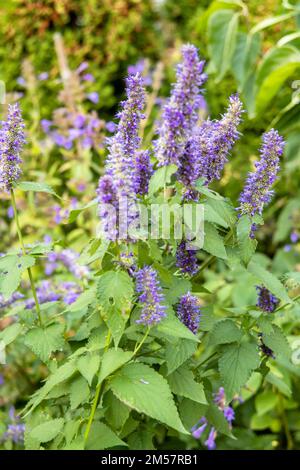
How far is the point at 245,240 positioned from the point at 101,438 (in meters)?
0.59

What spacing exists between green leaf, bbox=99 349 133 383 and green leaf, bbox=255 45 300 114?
1.62m

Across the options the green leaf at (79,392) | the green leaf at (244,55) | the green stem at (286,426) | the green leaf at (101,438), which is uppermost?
the green leaf at (244,55)

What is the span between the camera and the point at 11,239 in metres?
4.34

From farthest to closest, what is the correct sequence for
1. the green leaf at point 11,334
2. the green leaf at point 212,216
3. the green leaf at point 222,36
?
the green leaf at point 222,36 < the green leaf at point 11,334 < the green leaf at point 212,216

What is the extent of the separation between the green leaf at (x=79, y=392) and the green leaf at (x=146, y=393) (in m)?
0.13

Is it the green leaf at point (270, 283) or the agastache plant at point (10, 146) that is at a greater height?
the agastache plant at point (10, 146)

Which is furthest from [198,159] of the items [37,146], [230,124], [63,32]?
[63,32]

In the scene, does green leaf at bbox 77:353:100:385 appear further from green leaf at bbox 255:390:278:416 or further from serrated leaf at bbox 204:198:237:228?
green leaf at bbox 255:390:278:416

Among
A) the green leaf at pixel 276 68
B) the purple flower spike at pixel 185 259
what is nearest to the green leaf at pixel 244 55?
the green leaf at pixel 276 68

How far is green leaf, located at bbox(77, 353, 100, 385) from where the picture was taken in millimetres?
1508

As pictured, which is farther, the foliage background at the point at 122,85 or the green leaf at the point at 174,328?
the foliage background at the point at 122,85

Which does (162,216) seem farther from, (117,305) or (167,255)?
(167,255)

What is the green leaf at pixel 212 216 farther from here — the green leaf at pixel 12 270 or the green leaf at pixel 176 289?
the green leaf at pixel 12 270

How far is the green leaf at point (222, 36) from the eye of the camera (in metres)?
3.09
